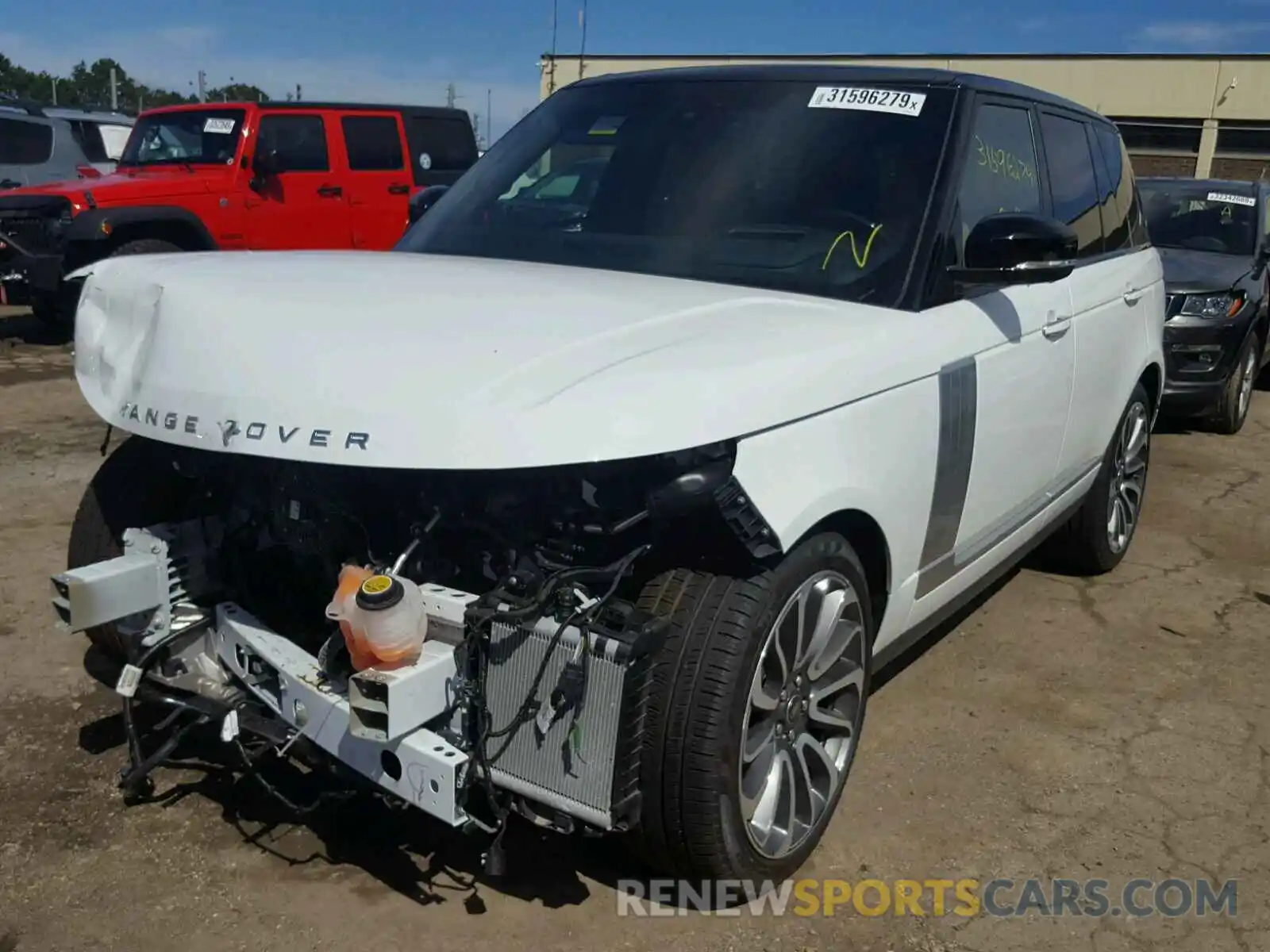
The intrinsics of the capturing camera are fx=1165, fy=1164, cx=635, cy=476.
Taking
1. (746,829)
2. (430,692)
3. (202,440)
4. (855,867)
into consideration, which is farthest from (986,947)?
(202,440)

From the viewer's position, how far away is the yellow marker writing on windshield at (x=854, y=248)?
3.17 metres

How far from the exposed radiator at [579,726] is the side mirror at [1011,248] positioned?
5.13 feet

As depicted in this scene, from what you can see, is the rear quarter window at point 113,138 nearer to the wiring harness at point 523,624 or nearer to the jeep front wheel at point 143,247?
the jeep front wheel at point 143,247

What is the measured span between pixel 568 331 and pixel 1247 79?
119 feet

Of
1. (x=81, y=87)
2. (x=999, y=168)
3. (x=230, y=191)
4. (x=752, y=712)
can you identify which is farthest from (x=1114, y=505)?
(x=81, y=87)

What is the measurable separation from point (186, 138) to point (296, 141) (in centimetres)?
98

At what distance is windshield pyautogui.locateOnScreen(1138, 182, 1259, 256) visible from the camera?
8.52 metres

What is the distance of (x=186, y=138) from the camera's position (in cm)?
1059

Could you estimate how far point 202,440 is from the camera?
7.86ft

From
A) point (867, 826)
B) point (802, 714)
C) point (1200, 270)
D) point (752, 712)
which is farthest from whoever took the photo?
point (1200, 270)

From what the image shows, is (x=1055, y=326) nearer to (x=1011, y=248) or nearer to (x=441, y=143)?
(x=1011, y=248)

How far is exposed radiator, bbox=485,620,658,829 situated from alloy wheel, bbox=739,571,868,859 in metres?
0.29

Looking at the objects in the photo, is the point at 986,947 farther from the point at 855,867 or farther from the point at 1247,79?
the point at 1247,79

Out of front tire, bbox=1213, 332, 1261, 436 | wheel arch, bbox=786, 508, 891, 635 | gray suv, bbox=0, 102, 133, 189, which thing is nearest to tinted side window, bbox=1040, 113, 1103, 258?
wheel arch, bbox=786, 508, 891, 635
